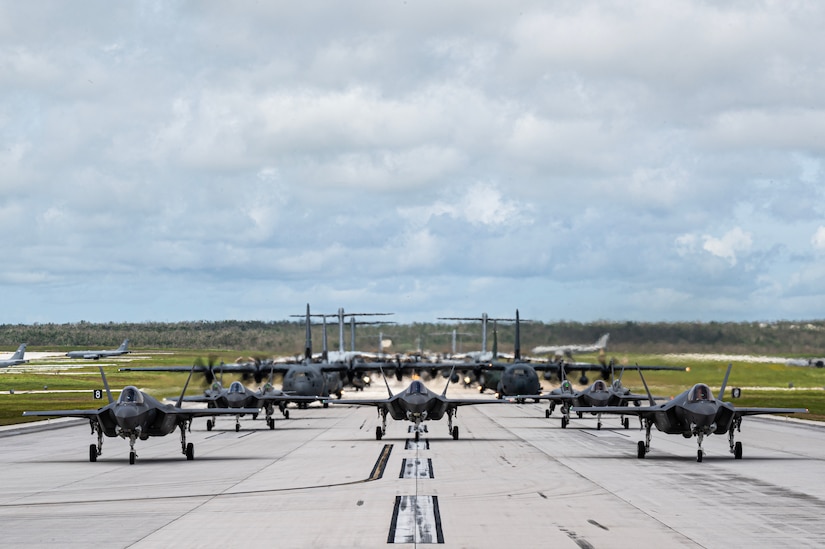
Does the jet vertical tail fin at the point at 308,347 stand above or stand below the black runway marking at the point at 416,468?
above

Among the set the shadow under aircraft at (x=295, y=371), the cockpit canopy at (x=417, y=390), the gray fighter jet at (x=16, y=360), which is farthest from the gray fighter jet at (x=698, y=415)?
the gray fighter jet at (x=16, y=360)

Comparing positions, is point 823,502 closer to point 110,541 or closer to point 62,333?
point 110,541

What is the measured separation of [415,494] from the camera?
83.1 feet

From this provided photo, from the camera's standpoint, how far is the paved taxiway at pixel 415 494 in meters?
Result: 19.0

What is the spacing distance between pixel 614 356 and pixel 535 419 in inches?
261

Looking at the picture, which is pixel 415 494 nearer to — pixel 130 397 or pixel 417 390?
pixel 130 397

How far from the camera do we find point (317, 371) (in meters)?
78.1

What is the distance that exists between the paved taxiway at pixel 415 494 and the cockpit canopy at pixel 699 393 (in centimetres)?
218

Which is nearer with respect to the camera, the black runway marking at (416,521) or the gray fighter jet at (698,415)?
the black runway marking at (416,521)

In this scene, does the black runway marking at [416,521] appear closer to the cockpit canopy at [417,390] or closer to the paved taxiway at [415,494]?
the paved taxiway at [415,494]

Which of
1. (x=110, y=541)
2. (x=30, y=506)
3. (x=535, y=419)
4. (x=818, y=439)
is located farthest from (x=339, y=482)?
(x=535, y=419)

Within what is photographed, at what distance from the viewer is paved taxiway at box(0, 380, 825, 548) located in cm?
1898

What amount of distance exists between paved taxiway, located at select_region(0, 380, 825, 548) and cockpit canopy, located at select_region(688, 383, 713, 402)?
2181 millimetres

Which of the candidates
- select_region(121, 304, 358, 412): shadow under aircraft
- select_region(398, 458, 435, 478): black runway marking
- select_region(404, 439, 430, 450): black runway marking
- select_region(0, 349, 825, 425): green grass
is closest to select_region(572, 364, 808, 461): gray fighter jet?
select_region(398, 458, 435, 478): black runway marking
